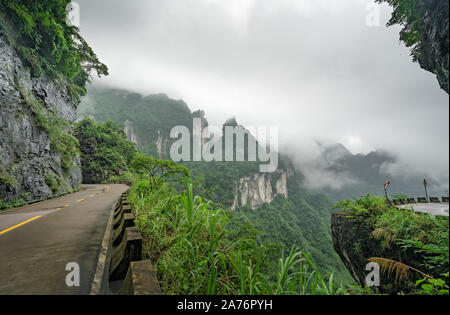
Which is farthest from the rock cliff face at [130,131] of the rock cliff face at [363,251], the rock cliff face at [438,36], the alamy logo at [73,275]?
the rock cliff face at [438,36]

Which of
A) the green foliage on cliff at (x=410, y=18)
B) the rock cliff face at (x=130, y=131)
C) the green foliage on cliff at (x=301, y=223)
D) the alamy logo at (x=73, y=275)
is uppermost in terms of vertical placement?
the rock cliff face at (x=130, y=131)

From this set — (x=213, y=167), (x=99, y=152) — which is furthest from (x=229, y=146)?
(x=99, y=152)

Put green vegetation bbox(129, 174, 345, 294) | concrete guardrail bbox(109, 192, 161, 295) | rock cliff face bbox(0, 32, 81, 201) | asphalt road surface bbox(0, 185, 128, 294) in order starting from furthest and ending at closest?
rock cliff face bbox(0, 32, 81, 201) → asphalt road surface bbox(0, 185, 128, 294) → green vegetation bbox(129, 174, 345, 294) → concrete guardrail bbox(109, 192, 161, 295)

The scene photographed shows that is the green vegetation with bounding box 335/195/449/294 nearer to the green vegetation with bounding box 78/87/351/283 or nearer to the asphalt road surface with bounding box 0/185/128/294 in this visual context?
the asphalt road surface with bounding box 0/185/128/294

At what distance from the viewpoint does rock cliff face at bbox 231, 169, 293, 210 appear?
69.1m

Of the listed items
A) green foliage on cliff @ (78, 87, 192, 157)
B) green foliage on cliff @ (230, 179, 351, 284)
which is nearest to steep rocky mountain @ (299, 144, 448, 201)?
green foliage on cliff @ (230, 179, 351, 284)

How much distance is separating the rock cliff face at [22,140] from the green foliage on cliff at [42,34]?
765 mm

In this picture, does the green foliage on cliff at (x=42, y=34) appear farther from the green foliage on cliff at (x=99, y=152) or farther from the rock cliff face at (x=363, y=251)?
the rock cliff face at (x=363, y=251)

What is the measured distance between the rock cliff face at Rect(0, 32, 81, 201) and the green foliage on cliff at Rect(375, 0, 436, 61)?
16.5 metres

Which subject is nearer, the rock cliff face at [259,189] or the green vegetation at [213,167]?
the green vegetation at [213,167]

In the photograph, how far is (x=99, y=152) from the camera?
2734cm

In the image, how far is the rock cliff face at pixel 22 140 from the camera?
29.9 feet

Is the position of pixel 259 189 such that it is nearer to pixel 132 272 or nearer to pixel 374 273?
pixel 374 273
